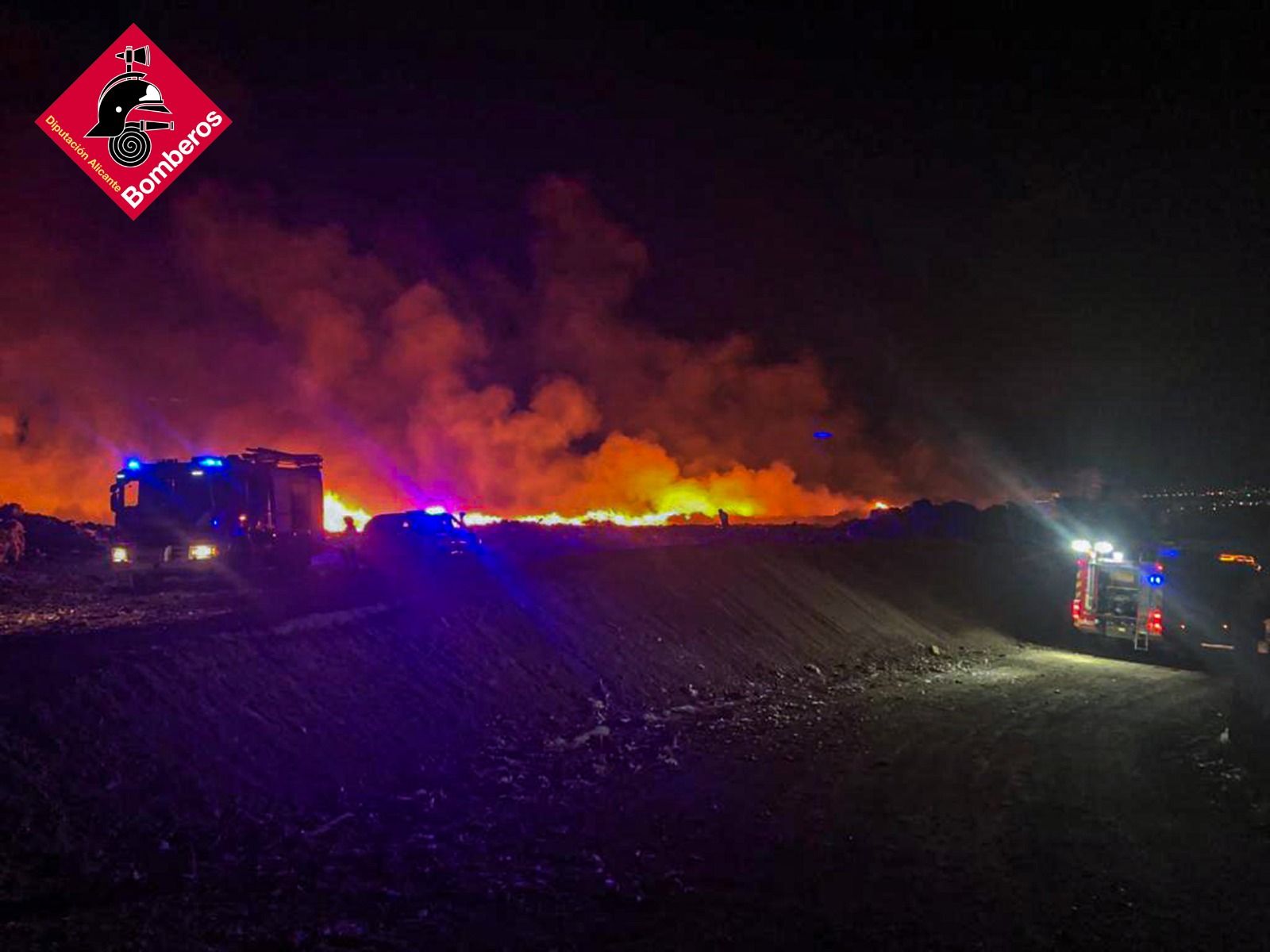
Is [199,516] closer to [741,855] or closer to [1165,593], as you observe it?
[741,855]

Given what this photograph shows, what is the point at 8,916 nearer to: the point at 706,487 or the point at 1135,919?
the point at 1135,919

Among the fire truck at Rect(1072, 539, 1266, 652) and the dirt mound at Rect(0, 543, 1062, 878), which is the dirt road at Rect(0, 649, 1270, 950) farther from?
the fire truck at Rect(1072, 539, 1266, 652)

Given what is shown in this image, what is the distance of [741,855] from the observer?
735 cm

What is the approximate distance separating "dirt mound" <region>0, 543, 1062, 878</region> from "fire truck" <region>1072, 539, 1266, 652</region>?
2.53 meters

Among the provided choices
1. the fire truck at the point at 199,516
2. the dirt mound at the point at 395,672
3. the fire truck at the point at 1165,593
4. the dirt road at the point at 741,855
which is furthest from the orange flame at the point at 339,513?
the dirt road at the point at 741,855

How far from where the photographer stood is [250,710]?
31.1 feet

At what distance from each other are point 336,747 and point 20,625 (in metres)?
8.03

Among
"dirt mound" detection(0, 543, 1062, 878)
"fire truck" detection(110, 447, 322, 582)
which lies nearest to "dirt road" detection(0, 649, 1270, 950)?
"dirt mound" detection(0, 543, 1062, 878)

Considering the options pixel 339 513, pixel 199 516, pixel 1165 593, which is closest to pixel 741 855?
pixel 1165 593

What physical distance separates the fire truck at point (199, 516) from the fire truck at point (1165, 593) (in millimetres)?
18791

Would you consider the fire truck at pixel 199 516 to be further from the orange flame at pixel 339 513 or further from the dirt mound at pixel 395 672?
the orange flame at pixel 339 513

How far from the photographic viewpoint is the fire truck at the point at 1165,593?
55.7 feet

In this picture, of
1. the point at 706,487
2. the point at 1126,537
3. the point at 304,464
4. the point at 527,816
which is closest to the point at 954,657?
the point at 1126,537

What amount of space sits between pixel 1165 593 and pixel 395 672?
16.0m
